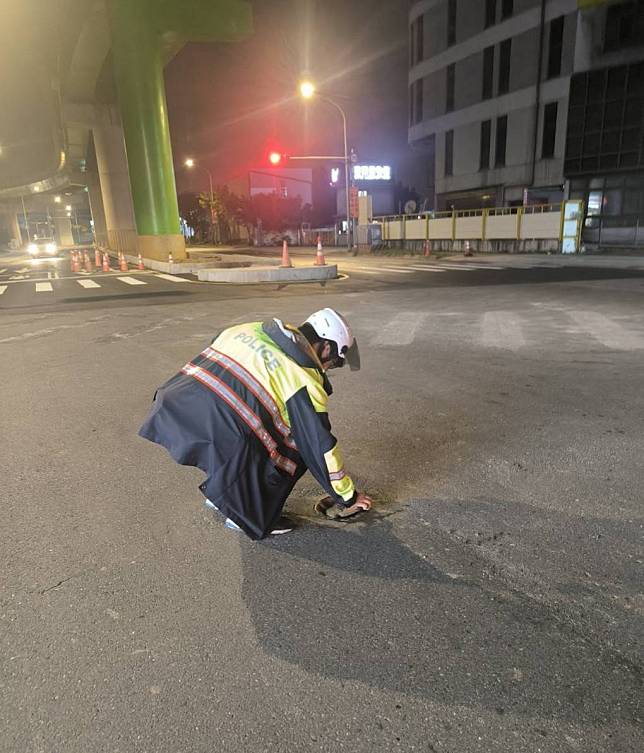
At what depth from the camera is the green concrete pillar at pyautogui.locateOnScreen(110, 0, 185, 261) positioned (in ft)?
68.9

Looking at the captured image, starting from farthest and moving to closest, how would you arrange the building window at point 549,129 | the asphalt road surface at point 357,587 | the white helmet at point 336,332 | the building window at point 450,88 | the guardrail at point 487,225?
the building window at point 450,88 → the building window at point 549,129 → the guardrail at point 487,225 → the white helmet at point 336,332 → the asphalt road surface at point 357,587

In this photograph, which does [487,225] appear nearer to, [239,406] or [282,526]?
[282,526]

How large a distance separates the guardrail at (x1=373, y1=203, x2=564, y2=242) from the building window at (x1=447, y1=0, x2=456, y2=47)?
15.9m

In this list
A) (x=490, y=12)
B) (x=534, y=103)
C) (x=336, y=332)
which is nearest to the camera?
(x=336, y=332)

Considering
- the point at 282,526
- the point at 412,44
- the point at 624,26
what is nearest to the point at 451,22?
the point at 412,44

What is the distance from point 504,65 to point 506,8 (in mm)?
3268

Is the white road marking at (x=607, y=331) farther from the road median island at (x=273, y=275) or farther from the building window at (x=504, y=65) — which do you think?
the building window at (x=504, y=65)

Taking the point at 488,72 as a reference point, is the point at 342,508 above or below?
below

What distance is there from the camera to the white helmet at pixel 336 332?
8.85 feet

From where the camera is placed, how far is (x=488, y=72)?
36.7m

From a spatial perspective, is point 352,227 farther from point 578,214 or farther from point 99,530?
point 99,530

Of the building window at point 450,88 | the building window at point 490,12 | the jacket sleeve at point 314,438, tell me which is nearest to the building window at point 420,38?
the building window at point 450,88

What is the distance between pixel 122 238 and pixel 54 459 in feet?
122

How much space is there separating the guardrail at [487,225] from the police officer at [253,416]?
24.9 m
